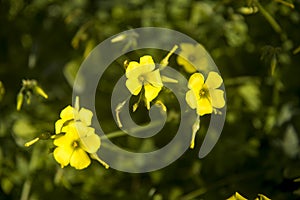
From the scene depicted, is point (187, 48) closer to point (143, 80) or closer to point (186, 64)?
point (186, 64)

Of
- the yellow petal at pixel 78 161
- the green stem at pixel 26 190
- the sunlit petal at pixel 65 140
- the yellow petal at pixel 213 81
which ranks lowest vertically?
the yellow petal at pixel 78 161

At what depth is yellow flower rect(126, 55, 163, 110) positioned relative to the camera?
1368 millimetres

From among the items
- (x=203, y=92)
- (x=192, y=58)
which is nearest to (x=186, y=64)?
(x=192, y=58)

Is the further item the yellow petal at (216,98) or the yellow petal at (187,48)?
the yellow petal at (187,48)

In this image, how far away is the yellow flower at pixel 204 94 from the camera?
1388 millimetres

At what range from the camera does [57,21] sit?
2.21m

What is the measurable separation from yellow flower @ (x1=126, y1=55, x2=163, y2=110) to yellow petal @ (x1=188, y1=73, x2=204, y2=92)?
0.23 ft

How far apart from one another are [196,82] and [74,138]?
31 centimetres

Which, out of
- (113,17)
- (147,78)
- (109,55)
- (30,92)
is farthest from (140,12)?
(147,78)

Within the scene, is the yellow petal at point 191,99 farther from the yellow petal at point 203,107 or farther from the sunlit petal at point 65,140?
the sunlit petal at point 65,140

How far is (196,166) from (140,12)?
619mm

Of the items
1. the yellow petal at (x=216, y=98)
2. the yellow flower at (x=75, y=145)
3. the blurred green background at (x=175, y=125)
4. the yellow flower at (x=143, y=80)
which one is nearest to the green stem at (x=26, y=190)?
the blurred green background at (x=175, y=125)

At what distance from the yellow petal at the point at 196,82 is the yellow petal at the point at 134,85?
4.7 inches

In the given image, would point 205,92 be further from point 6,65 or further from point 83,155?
point 6,65
